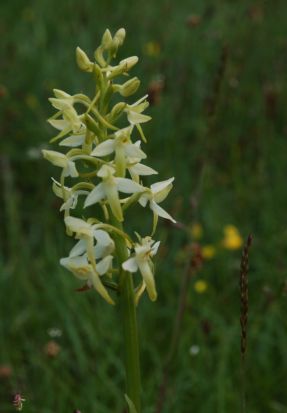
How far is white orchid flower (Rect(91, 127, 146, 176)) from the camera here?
1.54m

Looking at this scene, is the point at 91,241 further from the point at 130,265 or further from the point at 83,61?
the point at 83,61

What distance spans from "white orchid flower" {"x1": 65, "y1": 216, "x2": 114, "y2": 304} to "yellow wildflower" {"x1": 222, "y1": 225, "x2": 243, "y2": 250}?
2036 millimetres

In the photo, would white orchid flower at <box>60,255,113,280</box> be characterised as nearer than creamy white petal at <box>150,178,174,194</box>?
Yes

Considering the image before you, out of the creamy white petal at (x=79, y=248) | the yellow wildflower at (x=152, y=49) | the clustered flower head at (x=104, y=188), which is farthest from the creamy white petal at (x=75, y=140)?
the yellow wildflower at (x=152, y=49)

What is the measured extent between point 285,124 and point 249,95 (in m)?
0.42

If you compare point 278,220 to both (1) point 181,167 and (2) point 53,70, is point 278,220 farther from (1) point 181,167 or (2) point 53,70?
(2) point 53,70

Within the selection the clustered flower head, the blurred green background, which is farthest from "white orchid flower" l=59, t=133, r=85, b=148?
the blurred green background

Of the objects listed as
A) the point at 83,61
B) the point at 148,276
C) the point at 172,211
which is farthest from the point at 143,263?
the point at 172,211

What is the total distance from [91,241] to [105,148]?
0.20m

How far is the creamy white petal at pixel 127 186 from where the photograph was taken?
5.05 ft

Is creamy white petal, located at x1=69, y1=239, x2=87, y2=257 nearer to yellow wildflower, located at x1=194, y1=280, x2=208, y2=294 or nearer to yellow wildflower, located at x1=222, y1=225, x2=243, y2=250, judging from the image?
yellow wildflower, located at x1=194, y1=280, x2=208, y2=294

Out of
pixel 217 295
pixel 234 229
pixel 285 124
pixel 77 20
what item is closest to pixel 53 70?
pixel 77 20

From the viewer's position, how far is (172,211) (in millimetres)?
3453

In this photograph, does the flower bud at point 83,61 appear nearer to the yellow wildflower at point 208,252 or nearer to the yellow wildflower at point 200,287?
the yellow wildflower at point 200,287
